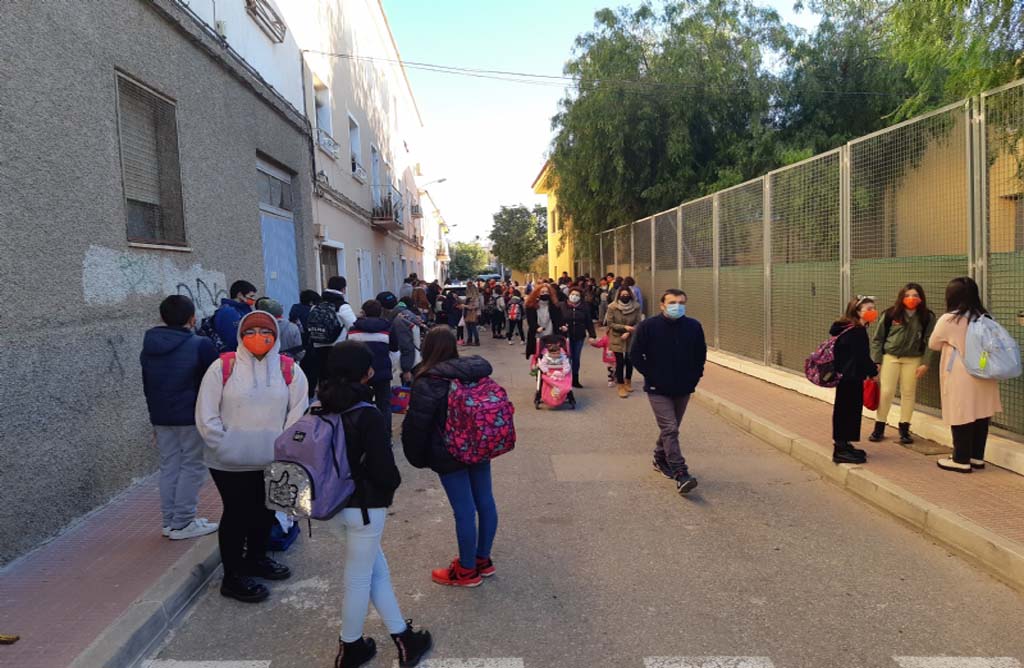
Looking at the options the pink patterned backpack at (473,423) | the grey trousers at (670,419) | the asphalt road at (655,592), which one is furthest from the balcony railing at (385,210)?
the pink patterned backpack at (473,423)

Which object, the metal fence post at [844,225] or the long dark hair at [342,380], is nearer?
the long dark hair at [342,380]

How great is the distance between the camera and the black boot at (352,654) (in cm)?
322

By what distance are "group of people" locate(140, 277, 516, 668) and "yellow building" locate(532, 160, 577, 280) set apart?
19.6m

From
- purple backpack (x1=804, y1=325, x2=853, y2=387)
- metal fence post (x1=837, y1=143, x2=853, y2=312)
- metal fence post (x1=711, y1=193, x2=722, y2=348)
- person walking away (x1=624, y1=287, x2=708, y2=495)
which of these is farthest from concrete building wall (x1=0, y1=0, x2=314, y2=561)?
metal fence post (x1=711, y1=193, x2=722, y2=348)

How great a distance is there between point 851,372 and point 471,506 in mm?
3804

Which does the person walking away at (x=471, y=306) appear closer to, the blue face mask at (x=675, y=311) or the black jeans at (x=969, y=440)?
the blue face mask at (x=675, y=311)

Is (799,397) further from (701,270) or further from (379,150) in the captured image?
(379,150)

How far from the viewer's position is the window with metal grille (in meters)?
6.45

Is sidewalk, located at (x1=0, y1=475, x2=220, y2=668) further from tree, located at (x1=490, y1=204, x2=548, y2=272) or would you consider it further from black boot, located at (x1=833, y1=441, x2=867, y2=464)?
tree, located at (x1=490, y1=204, x2=548, y2=272)

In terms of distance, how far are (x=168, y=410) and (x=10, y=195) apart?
5.71 feet

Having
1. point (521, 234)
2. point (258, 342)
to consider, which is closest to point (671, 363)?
point (258, 342)

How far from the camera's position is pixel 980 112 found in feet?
20.8

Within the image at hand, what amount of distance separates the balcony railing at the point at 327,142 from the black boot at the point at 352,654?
40.3 feet

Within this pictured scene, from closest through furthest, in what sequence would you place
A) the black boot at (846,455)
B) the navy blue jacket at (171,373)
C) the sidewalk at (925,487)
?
the sidewalk at (925,487), the navy blue jacket at (171,373), the black boot at (846,455)
